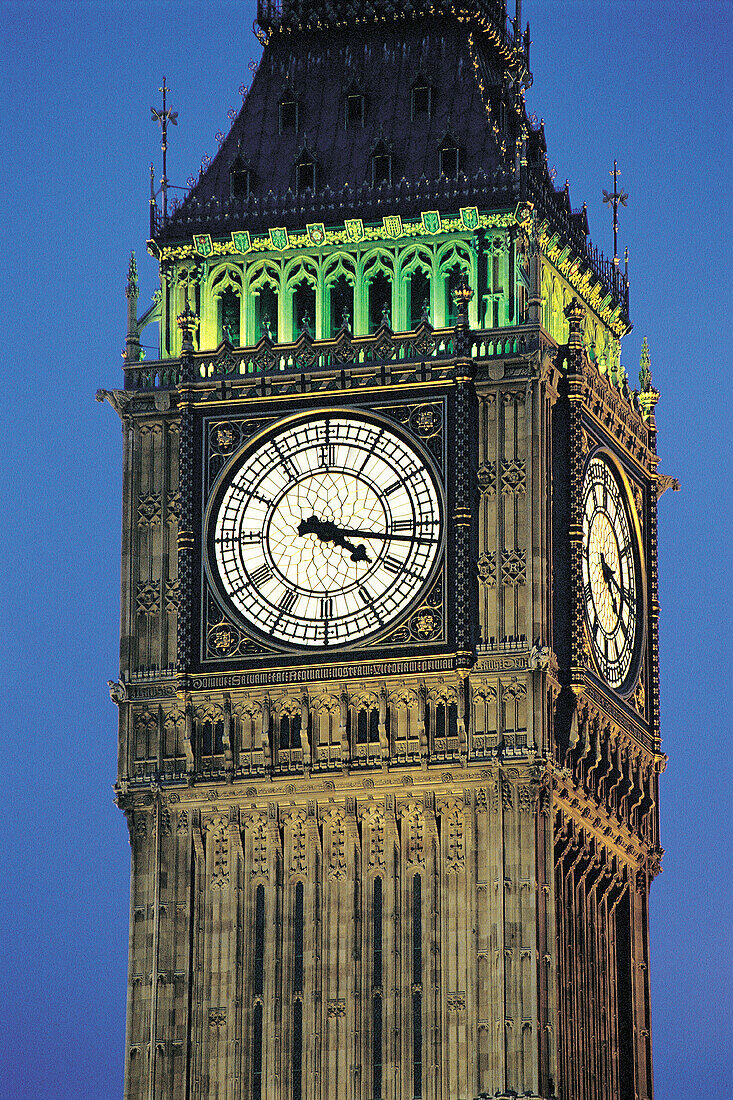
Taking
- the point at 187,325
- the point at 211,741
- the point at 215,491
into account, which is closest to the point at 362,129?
the point at 187,325

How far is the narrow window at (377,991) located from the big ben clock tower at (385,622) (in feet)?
0.17

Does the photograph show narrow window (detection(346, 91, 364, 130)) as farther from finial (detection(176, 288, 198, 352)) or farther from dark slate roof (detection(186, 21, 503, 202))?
finial (detection(176, 288, 198, 352))

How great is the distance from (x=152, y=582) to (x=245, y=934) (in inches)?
227

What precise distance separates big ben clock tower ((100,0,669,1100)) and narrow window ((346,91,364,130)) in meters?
0.04

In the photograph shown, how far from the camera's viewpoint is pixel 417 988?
6719cm

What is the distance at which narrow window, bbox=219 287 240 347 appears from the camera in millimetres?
71562

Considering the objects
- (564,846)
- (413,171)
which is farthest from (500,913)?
(413,171)

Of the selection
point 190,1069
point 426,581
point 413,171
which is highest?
point 413,171

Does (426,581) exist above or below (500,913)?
above

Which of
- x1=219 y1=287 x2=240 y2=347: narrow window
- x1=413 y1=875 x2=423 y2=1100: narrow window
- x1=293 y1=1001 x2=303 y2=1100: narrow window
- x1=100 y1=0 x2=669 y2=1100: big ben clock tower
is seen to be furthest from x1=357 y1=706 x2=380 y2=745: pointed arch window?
x1=219 y1=287 x2=240 y2=347: narrow window

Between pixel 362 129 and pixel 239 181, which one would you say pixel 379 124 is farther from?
pixel 239 181

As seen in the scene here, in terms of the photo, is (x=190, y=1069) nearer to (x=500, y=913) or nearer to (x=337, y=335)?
(x=500, y=913)

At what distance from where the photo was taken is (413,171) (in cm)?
7150

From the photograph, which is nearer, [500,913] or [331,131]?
[500,913]
